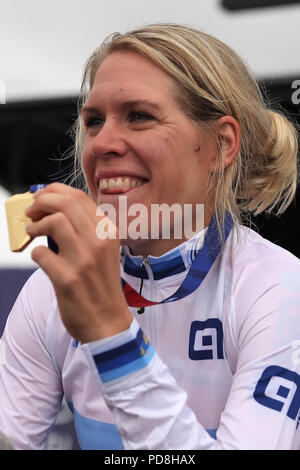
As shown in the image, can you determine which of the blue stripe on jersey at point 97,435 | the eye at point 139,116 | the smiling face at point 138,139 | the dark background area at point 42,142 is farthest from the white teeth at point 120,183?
the dark background area at point 42,142

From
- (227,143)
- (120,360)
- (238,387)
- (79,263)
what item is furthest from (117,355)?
(227,143)

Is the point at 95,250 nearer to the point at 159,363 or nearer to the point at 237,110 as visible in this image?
the point at 159,363

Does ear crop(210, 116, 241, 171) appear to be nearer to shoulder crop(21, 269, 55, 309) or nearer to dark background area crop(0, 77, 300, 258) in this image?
shoulder crop(21, 269, 55, 309)

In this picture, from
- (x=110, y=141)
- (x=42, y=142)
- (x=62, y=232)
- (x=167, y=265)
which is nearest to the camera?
(x=62, y=232)

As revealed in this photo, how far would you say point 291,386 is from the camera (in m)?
1.27

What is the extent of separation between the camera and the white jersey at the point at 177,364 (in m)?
1.05

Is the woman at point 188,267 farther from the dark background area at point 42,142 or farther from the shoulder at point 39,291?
the dark background area at point 42,142

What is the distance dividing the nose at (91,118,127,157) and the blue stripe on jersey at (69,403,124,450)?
1.93 feet

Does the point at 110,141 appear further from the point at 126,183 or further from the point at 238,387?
the point at 238,387

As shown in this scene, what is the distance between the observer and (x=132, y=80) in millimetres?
1441

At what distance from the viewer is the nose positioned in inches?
55.1

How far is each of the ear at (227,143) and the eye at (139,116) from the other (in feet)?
0.66

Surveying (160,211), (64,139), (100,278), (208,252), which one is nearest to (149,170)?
(160,211)

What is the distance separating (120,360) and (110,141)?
54 centimetres
